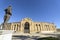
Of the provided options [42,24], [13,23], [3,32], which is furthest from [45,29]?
[3,32]

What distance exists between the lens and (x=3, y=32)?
646cm

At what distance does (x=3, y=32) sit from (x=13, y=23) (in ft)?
113

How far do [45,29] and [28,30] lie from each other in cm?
651

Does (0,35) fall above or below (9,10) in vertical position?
below

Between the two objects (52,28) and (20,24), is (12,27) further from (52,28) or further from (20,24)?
(52,28)

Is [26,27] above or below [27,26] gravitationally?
below

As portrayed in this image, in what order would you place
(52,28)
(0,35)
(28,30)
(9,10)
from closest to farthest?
(0,35)
(9,10)
(28,30)
(52,28)

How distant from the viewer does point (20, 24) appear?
131 feet

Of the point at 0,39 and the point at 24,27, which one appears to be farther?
the point at 24,27

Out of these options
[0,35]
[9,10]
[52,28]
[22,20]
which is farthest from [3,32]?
[52,28]

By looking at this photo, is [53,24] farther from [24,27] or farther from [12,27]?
[12,27]

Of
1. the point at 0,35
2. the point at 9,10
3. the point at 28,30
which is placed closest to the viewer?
the point at 0,35

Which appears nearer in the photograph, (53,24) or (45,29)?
(45,29)

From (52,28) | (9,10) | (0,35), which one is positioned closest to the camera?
(0,35)
